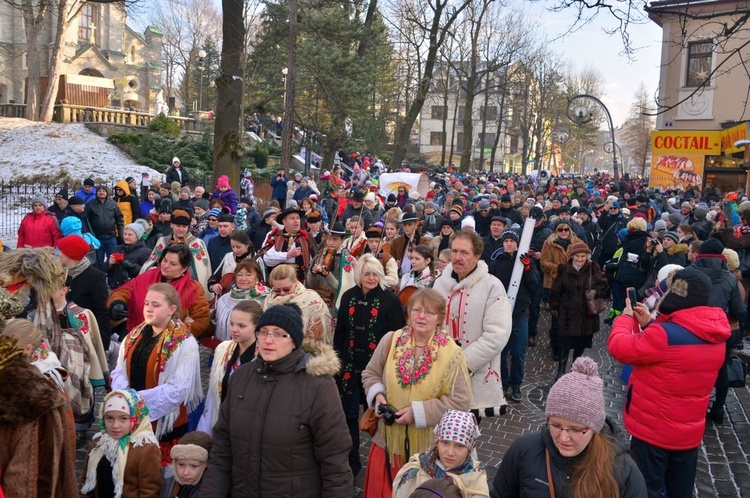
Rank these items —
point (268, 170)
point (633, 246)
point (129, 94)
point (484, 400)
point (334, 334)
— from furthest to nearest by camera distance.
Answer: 1. point (129, 94)
2. point (268, 170)
3. point (633, 246)
4. point (334, 334)
5. point (484, 400)

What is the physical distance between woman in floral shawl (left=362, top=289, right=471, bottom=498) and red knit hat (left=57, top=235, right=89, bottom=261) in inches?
125

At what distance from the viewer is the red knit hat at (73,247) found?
604 centimetres

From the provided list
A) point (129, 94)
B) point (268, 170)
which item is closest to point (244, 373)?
point (268, 170)

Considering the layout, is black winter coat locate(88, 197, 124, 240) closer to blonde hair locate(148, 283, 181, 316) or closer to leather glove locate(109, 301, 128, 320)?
leather glove locate(109, 301, 128, 320)

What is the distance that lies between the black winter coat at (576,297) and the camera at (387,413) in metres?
4.55

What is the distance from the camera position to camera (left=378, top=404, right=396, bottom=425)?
14.1 feet

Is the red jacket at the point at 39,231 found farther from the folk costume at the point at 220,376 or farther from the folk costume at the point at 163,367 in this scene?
the folk costume at the point at 220,376

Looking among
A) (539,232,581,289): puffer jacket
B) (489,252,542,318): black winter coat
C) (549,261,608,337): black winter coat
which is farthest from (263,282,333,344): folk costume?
(539,232,581,289): puffer jacket

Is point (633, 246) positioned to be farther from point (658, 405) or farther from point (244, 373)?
point (244, 373)

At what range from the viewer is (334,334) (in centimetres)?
576

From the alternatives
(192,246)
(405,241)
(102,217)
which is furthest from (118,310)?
(102,217)

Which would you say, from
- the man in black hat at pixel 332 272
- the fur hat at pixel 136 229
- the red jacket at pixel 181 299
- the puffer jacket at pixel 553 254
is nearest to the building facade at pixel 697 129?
the puffer jacket at pixel 553 254

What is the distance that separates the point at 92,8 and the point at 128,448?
5664 cm

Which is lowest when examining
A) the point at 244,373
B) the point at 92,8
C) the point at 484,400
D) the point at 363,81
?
the point at 484,400
